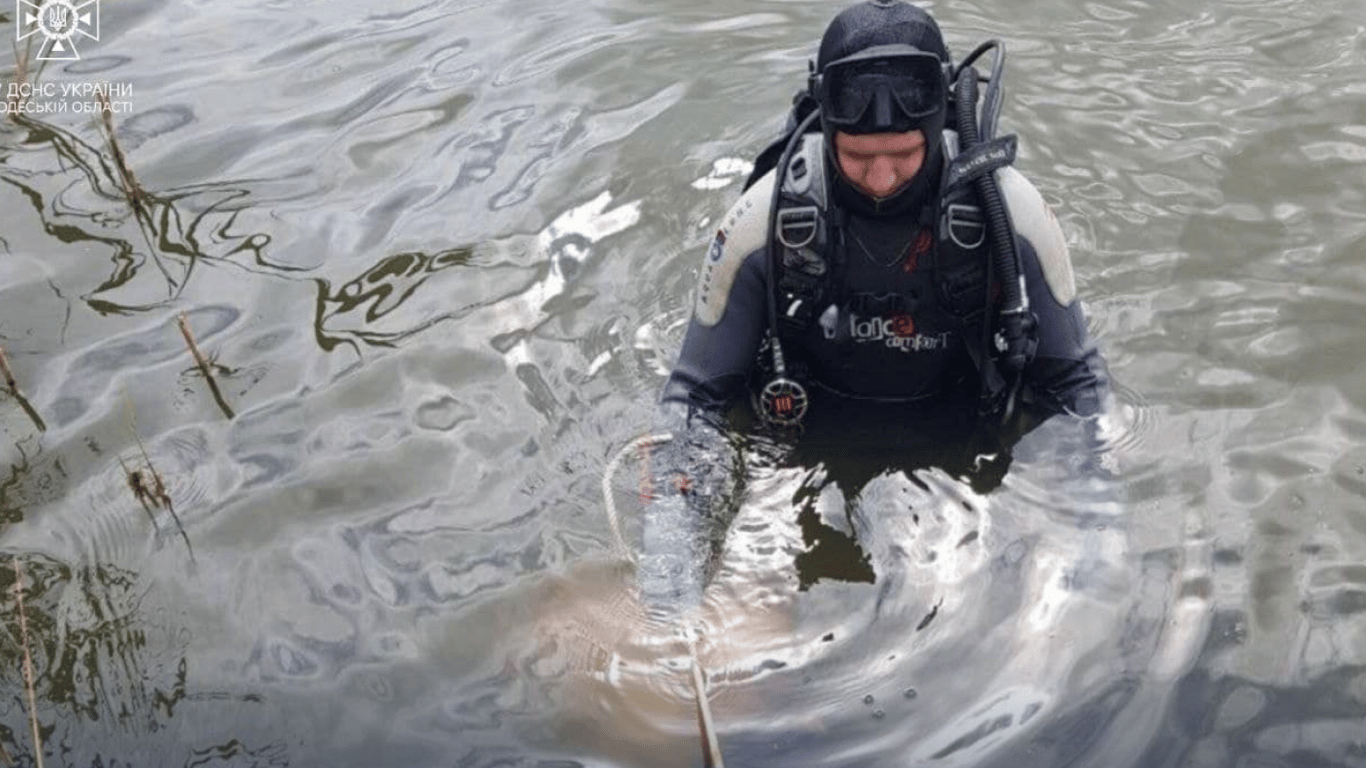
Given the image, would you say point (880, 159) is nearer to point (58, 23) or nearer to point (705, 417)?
point (705, 417)

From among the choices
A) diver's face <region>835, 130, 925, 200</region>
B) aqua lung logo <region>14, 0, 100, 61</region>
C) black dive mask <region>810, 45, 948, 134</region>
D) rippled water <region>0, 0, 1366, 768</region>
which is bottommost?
rippled water <region>0, 0, 1366, 768</region>

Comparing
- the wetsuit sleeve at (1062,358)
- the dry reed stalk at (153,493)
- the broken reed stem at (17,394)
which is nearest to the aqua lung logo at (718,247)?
the wetsuit sleeve at (1062,358)

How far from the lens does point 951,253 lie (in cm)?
416

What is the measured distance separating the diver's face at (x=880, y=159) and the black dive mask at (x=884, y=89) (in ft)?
0.09

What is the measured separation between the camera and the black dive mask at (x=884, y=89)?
385cm

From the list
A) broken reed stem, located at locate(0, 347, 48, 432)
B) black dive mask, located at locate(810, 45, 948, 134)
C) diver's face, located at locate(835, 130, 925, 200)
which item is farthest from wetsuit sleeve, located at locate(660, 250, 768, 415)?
broken reed stem, located at locate(0, 347, 48, 432)

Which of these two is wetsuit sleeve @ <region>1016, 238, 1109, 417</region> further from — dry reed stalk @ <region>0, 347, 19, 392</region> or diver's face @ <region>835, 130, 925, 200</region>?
dry reed stalk @ <region>0, 347, 19, 392</region>

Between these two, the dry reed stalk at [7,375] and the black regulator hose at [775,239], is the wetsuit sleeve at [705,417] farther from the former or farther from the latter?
the dry reed stalk at [7,375]

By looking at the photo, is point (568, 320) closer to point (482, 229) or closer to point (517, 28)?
point (482, 229)

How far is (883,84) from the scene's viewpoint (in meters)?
3.84

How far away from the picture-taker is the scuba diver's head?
386cm

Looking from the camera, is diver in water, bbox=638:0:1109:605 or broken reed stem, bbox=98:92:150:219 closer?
diver in water, bbox=638:0:1109:605

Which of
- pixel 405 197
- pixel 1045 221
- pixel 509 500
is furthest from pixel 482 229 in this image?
pixel 1045 221

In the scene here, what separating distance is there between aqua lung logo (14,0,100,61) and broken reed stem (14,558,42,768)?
→ 416cm
